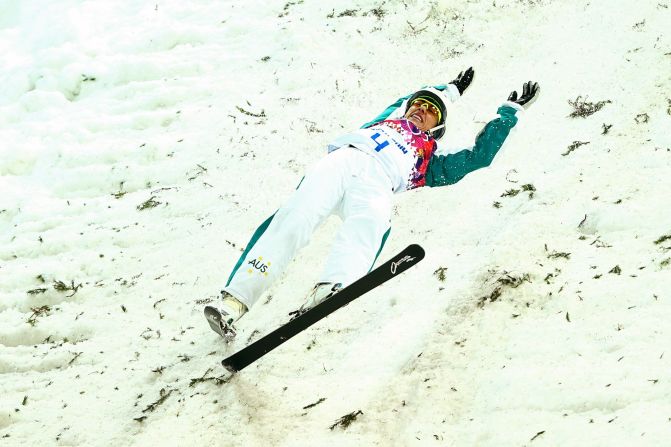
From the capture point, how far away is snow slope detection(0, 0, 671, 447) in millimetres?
3424

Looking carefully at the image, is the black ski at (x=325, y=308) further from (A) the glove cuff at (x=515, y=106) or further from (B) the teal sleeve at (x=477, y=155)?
(A) the glove cuff at (x=515, y=106)

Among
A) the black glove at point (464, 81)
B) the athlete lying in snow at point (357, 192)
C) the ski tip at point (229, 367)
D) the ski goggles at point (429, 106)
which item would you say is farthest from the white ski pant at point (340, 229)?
the black glove at point (464, 81)

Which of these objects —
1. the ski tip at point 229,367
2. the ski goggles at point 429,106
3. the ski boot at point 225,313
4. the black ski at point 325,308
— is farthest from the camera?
the ski goggles at point 429,106

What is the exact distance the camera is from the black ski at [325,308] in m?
3.61

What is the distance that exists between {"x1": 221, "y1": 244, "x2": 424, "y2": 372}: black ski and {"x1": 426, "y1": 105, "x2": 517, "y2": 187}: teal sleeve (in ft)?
4.09

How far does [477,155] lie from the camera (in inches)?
184

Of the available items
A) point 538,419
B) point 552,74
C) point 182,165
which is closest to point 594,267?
point 538,419

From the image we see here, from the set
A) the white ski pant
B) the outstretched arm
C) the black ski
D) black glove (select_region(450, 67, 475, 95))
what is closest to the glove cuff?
the outstretched arm

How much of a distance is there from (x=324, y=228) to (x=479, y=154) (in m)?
1.61

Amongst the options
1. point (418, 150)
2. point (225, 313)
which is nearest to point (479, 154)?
point (418, 150)

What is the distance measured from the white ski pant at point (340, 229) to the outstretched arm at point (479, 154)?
1.76ft

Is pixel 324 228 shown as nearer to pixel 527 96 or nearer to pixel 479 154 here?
pixel 479 154

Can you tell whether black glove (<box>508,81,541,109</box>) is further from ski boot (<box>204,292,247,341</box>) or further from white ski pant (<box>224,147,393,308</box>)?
ski boot (<box>204,292,247,341</box>)

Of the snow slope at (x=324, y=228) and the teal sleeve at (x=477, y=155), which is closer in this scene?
the snow slope at (x=324, y=228)
